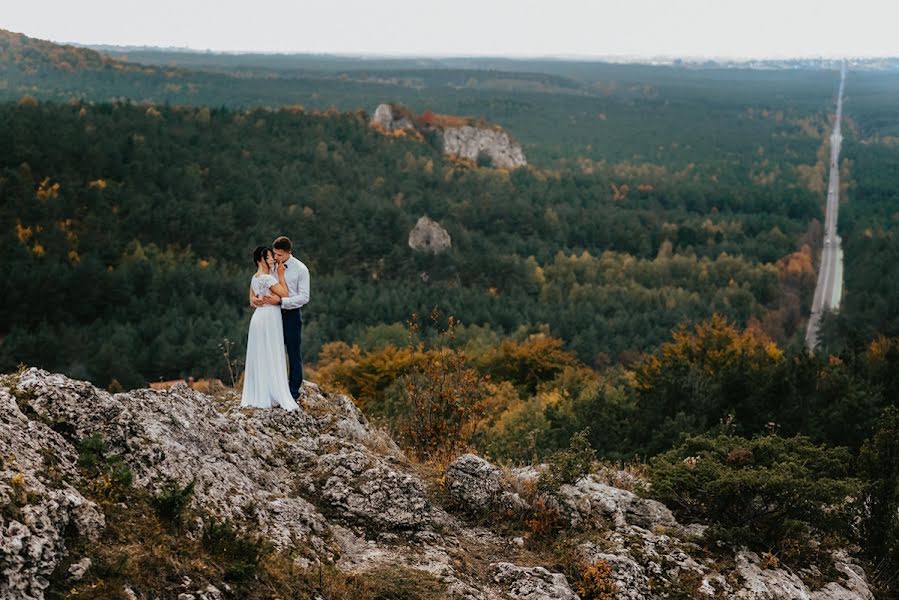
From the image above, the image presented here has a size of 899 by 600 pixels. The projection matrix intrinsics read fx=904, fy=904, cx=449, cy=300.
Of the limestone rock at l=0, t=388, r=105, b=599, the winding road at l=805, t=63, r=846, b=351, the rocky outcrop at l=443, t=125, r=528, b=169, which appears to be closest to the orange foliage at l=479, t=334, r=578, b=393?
the winding road at l=805, t=63, r=846, b=351

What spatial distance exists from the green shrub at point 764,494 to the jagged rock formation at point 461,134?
146667 millimetres

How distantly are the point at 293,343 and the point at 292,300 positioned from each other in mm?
687

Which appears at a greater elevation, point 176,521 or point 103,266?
point 176,521

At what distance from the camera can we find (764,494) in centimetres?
1041

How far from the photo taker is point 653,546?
393 inches

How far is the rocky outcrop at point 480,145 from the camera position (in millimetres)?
158875

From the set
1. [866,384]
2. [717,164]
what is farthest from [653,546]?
[717,164]

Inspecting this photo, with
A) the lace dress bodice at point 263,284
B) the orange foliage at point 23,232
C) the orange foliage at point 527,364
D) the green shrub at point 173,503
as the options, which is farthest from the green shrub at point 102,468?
the orange foliage at point 23,232

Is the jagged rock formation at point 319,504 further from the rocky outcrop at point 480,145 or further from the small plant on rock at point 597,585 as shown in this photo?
the rocky outcrop at point 480,145

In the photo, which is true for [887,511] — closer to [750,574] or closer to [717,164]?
[750,574]

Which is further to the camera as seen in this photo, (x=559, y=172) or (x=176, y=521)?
(x=559, y=172)

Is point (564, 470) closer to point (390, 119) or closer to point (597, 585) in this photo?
point (597, 585)

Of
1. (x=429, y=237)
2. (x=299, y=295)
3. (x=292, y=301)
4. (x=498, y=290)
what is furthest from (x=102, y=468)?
(x=429, y=237)

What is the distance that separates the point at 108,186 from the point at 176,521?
94.4m
